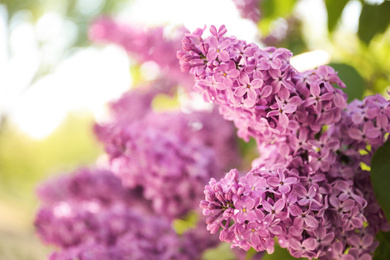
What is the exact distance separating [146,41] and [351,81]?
1.60ft

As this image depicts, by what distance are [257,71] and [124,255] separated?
33 cm

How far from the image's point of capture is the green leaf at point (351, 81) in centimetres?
48

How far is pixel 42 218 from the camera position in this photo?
0.66 meters

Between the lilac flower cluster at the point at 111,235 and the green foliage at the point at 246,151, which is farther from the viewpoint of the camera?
the green foliage at the point at 246,151

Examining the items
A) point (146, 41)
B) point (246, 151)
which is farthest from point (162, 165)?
point (146, 41)

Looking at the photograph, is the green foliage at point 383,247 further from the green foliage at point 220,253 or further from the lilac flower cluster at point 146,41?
the lilac flower cluster at point 146,41

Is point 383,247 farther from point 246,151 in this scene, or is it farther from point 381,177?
point 246,151

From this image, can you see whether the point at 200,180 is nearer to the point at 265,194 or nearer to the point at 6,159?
the point at 265,194

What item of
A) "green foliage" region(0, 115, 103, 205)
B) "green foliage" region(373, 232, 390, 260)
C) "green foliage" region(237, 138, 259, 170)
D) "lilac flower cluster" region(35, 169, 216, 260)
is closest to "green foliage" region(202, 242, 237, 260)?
"lilac flower cluster" region(35, 169, 216, 260)

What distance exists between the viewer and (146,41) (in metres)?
0.89

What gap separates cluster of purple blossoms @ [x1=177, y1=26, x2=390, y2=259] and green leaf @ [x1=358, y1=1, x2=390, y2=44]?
0.17 m

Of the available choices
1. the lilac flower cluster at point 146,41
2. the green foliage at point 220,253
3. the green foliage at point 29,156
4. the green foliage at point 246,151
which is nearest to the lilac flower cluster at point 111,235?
the green foliage at point 220,253

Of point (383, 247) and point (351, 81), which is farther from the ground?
point (351, 81)

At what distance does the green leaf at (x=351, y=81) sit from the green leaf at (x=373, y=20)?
0.06 metres
